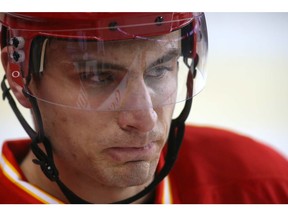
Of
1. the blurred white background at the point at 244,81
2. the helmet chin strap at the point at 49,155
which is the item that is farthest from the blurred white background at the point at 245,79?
the helmet chin strap at the point at 49,155

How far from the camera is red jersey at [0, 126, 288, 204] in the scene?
5.56 feet

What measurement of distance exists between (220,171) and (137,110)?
624 millimetres

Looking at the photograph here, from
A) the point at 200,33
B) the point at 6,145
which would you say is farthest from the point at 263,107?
the point at 6,145

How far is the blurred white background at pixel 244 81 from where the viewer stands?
7.27ft

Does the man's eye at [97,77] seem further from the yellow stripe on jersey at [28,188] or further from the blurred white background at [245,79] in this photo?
the blurred white background at [245,79]

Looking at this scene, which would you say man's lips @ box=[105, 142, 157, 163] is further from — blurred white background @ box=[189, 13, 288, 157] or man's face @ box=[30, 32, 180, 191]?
blurred white background @ box=[189, 13, 288, 157]

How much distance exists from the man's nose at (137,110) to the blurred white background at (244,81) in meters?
0.93

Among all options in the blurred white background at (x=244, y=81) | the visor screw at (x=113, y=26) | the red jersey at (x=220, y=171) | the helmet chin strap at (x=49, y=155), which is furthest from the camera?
the blurred white background at (x=244, y=81)

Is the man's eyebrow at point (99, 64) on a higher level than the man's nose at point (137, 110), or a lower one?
higher

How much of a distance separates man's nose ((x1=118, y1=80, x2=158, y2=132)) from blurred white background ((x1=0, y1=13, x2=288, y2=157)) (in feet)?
3.04

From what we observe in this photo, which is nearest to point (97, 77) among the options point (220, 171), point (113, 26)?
point (113, 26)

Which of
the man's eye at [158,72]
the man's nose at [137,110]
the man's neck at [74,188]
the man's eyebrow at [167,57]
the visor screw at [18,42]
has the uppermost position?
the visor screw at [18,42]

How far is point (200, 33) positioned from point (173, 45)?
0.48ft

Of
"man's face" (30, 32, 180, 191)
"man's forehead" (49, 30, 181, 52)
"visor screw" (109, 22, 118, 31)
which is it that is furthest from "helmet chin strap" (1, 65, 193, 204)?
"visor screw" (109, 22, 118, 31)
